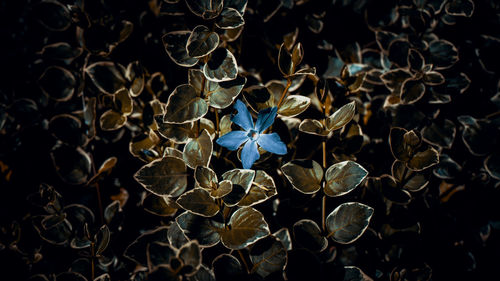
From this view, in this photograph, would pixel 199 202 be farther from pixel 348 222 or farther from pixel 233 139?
pixel 348 222

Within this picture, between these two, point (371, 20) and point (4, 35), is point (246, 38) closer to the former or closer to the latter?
point (371, 20)

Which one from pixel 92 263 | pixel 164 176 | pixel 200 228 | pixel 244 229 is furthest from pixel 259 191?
pixel 92 263

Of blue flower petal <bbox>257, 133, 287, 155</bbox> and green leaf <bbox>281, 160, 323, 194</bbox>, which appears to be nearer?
blue flower petal <bbox>257, 133, 287, 155</bbox>

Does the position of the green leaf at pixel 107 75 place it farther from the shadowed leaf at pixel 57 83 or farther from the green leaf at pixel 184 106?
the green leaf at pixel 184 106

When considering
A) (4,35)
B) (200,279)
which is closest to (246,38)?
(200,279)

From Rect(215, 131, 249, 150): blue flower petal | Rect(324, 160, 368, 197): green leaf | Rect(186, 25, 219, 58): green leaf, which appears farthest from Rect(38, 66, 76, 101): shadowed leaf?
Rect(324, 160, 368, 197): green leaf

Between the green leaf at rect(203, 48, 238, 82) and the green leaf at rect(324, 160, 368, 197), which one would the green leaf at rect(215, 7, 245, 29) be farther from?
the green leaf at rect(324, 160, 368, 197)
